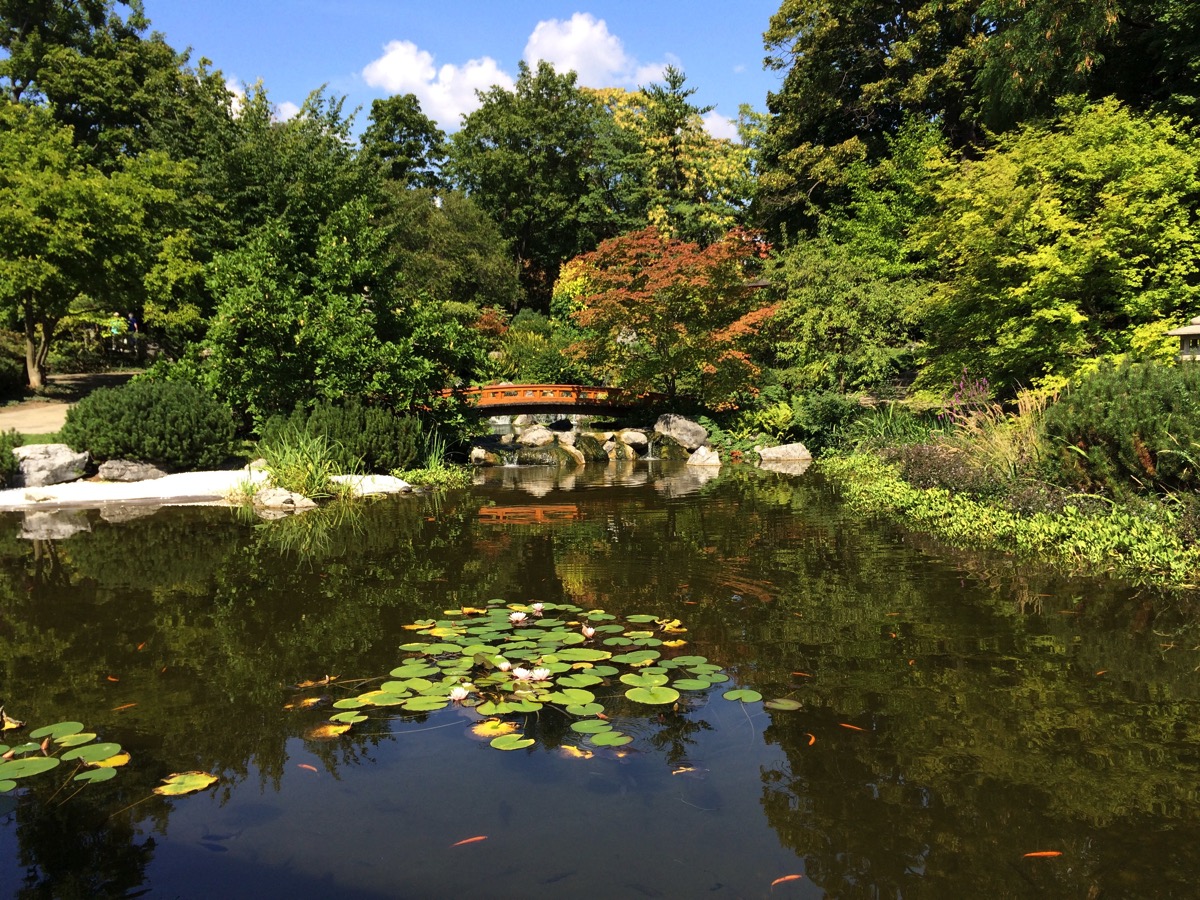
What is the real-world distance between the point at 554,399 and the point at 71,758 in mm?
15971

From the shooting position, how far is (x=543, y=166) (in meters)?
35.9

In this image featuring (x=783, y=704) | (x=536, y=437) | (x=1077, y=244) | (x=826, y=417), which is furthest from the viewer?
(x=536, y=437)

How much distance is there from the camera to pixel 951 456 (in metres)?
9.80

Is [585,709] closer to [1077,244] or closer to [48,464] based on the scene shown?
[48,464]

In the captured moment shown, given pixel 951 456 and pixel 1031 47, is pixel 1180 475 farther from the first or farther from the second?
pixel 1031 47

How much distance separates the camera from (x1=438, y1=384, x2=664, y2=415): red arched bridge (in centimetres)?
1864

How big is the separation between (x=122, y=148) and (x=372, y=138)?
31.8ft

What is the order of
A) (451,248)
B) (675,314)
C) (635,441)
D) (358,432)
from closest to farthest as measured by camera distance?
(358,432) < (635,441) < (675,314) < (451,248)

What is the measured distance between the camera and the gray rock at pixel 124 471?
11953 mm

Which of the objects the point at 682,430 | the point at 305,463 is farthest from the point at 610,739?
the point at 682,430

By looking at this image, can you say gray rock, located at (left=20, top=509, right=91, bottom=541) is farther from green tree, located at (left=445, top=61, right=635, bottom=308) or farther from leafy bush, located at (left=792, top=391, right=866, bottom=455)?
green tree, located at (left=445, top=61, right=635, bottom=308)

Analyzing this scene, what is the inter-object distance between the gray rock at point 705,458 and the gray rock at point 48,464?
10864 millimetres

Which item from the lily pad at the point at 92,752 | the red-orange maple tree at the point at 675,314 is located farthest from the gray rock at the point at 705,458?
the lily pad at the point at 92,752

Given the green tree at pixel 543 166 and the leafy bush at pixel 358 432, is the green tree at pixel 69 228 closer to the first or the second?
the leafy bush at pixel 358 432
